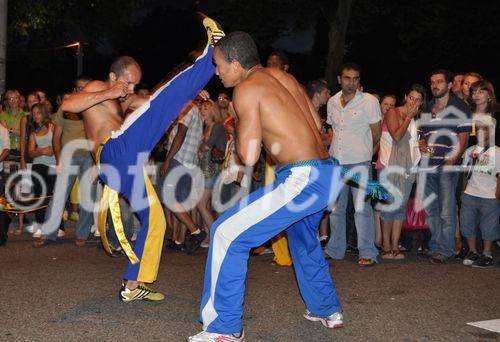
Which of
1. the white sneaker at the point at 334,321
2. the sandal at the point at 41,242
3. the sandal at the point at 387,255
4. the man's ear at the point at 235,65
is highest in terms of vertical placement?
the man's ear at the point at 235,65

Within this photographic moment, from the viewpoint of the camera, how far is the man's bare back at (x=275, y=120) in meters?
4.50

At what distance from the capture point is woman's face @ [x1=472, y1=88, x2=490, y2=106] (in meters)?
7.83

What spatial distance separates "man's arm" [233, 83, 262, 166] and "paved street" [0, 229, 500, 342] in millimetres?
1279

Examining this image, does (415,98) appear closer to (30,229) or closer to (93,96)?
(93,96)

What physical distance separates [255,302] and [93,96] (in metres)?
2.12

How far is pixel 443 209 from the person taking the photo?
8047 millimetres

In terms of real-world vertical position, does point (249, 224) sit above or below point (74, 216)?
above

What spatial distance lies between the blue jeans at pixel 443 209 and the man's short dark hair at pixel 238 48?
403 centimetres

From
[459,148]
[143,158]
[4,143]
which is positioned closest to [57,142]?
[4,143]

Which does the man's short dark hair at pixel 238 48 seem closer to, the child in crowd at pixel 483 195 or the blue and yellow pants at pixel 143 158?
the blue and yellow pants at pixel 143 158

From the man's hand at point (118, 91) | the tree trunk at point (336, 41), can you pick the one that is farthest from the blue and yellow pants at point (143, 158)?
the tree trunk at point (336, 41)

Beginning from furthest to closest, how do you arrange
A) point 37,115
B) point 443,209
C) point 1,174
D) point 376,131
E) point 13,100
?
point 13,100 < point 1,174 < point 37,115 < point 443,209 < point 376,131

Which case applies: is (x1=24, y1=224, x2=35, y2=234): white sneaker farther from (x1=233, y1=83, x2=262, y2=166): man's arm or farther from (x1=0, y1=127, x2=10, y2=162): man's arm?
(x1=233, y1=83, x2=262, y2=166): man's arm

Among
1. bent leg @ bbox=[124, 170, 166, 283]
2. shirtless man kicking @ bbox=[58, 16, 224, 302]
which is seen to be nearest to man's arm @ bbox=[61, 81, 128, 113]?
shirtless man kicking @ bbox=[58, 16, 224, 302]
